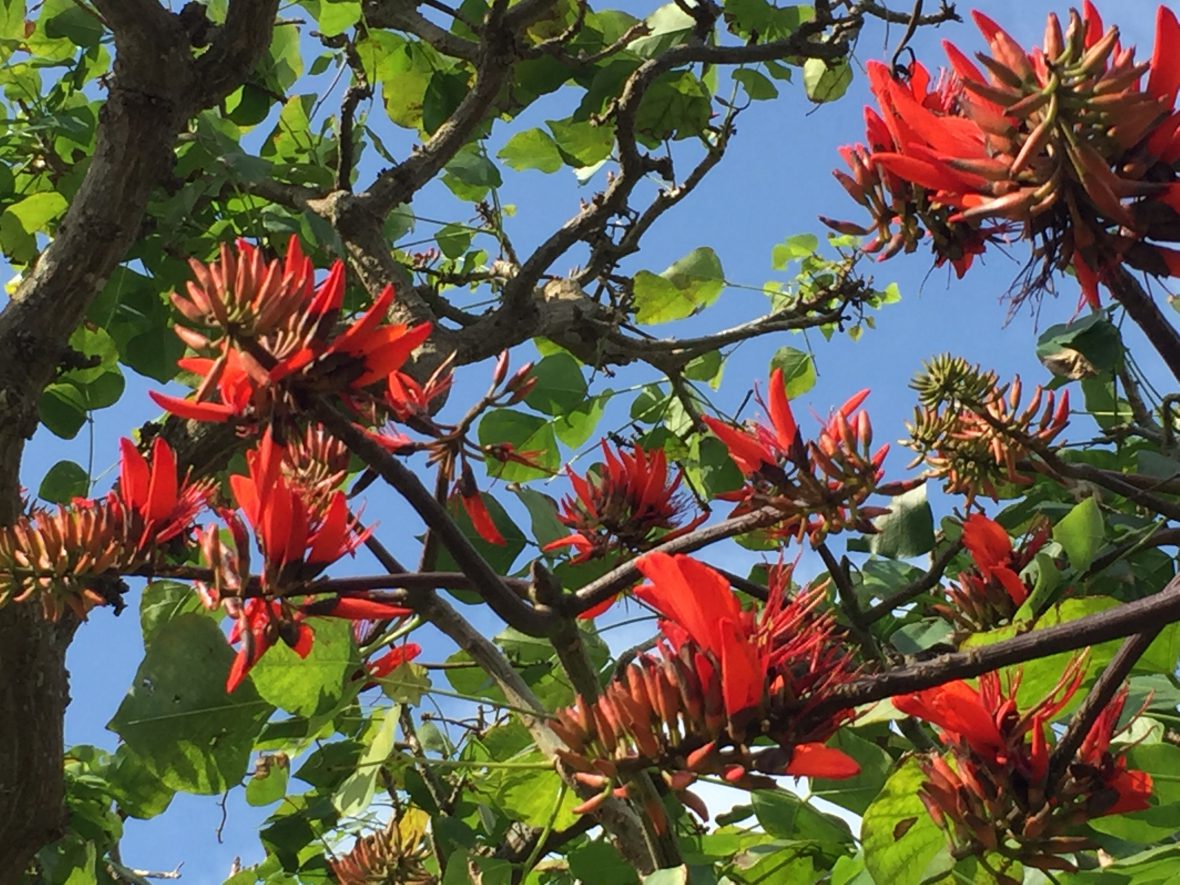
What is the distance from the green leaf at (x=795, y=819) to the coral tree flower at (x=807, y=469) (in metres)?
0.36

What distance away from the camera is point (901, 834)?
0.64m

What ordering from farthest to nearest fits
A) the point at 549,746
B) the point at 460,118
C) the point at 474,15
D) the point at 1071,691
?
the point at 474,15 < the point at 460,118 < the point at 549,746 < the point at 1071,691

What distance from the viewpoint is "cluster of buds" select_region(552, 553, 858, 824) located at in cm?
46

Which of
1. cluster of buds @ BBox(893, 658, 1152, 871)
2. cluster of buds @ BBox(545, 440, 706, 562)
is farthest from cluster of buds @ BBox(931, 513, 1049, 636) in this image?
cluster of buds @ BBox(893, 658, 1152, 871)

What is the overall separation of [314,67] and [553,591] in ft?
4.92

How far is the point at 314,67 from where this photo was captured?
187cm

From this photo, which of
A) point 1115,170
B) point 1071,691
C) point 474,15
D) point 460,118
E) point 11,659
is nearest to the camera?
point 1115,170

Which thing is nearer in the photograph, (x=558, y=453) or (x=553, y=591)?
(x=553, y=591)

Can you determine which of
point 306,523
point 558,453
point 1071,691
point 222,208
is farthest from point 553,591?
point 222,208

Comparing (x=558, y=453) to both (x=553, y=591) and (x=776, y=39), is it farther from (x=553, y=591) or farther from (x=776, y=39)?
(x=553, y=591)

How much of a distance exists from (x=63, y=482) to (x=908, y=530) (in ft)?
3.71

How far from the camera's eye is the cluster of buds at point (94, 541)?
61 centimetres

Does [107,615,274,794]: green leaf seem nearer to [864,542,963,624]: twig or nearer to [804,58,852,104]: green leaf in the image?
[864,542,963,624]: twig

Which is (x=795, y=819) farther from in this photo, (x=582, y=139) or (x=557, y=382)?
(x=582, y=139)
